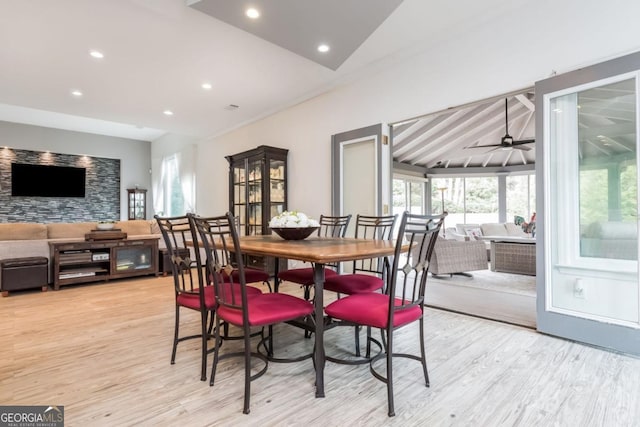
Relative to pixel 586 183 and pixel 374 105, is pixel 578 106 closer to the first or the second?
pixel 586 183

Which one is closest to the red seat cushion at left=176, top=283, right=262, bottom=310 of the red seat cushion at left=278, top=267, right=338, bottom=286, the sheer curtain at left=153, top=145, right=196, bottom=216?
the red seat cushion at left=278, top=267, right=338, bottom=286

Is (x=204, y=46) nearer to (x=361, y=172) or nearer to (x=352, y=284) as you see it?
(x=361, y=172)

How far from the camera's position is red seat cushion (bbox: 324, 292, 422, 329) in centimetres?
171

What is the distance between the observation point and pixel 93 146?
8742 millimetres

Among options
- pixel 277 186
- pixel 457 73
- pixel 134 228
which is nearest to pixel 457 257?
pixel 457 73

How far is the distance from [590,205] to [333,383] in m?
2.36

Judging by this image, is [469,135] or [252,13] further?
[469,135]

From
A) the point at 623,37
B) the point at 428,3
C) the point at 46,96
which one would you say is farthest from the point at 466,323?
the point at 46,96

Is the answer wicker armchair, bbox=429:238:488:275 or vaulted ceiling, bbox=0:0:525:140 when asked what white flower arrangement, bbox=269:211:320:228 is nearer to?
vaulted ceiling, bbox=0:0:525:140

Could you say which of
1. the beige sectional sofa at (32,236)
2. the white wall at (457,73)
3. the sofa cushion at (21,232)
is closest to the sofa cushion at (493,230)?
the white wall at (457,73)

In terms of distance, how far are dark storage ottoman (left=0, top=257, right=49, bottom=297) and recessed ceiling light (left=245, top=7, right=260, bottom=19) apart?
4239mm

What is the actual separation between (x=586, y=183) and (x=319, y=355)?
244cm

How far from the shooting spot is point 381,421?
5.04 feet

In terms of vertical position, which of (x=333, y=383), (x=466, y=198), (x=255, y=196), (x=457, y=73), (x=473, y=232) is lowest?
(x=333, y=383)
